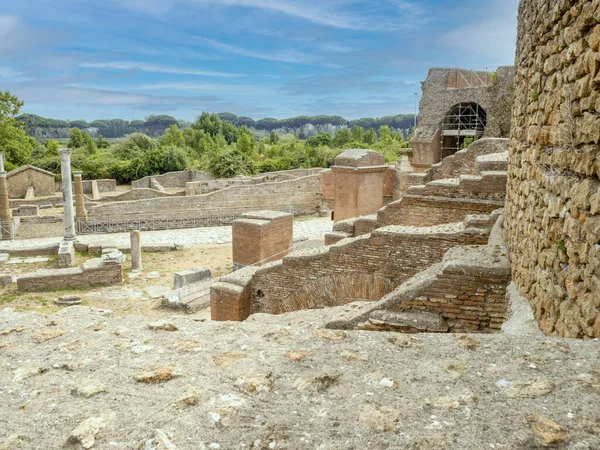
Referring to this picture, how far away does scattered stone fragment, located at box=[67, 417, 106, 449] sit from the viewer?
1.67 m

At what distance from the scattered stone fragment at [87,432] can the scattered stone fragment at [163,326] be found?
2.90ft

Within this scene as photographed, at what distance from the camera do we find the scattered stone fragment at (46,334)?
261 cm

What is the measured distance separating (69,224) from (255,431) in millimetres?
19335

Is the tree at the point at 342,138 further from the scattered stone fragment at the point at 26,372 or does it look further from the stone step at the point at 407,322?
the scattered stone fragment at the point at 26,372

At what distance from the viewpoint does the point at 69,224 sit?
1884cm

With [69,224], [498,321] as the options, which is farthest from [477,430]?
[69,224]

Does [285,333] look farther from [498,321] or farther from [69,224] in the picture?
[69,224]

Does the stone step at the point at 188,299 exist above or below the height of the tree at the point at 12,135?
below

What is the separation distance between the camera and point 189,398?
1887 mm

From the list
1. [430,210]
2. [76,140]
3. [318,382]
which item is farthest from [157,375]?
[76,140]

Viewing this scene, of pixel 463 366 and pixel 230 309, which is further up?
pixel 463 366

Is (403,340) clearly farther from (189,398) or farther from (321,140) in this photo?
(321,140)

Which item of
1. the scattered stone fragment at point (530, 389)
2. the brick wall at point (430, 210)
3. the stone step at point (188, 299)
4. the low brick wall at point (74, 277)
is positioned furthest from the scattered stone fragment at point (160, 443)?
the low brick wall at point (74, 277)

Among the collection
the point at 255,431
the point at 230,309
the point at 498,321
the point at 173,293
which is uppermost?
the point at 255,431
